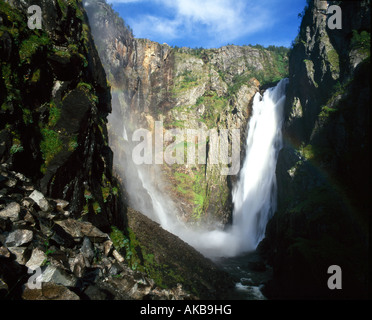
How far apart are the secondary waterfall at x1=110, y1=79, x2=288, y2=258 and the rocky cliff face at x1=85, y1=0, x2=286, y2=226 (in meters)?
3.77

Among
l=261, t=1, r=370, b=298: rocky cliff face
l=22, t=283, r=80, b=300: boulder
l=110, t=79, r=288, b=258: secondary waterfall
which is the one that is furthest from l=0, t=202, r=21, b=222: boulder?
l=110, t=79, r=288, b=258: secondary waterfall

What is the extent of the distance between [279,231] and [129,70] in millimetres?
54580

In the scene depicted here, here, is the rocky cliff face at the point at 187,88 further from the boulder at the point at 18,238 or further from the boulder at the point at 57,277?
the boulder at the point at 57,277

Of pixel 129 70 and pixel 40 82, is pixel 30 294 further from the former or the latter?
pixel 129 70

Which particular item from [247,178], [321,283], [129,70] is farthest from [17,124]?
[129,70]

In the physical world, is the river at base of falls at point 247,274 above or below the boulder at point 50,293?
below

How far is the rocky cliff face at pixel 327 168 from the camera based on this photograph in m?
15.1

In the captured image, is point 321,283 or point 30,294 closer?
point 30,294

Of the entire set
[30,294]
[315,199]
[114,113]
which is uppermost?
[114,113]

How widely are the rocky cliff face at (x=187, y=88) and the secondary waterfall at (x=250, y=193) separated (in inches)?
148

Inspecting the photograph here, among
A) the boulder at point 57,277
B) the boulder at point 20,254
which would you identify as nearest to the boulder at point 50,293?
the boulder at point 57,277

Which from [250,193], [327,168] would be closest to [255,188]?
[250,193]
